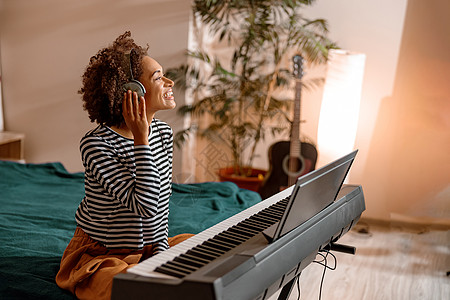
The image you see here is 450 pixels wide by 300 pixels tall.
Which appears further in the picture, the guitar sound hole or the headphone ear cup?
the guitar sound hole

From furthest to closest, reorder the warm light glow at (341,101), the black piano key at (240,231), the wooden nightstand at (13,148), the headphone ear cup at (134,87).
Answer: the wooden nightstand at (13,148)
the warm light glow at (341,101)
the headphone ear cup at (134,87)
the black piano key at (240,231)

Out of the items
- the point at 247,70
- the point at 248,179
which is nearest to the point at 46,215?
the point at 248,179

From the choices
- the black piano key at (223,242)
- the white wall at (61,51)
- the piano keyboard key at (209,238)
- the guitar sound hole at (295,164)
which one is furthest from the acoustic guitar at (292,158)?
the black piano key at (223,242)

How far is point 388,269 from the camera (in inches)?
111

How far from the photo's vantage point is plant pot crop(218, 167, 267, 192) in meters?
3.62

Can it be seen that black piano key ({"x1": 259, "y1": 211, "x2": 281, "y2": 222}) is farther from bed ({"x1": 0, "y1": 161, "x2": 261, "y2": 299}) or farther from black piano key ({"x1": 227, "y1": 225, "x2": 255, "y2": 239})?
bed ({"x1": 0, "y1": 161, "x2": 261, "y2": 299})

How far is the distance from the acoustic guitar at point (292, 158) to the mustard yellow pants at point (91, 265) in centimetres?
204

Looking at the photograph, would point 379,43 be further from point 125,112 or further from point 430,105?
point 125,112

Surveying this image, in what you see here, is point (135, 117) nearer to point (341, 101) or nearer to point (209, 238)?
point (209, 238)

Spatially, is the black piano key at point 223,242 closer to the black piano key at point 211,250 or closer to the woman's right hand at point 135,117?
the black piano key at point 211,250

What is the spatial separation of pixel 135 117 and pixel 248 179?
2.31 m

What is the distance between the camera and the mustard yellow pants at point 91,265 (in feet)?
4.44

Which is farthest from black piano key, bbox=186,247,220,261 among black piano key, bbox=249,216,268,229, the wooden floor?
the wooden floor

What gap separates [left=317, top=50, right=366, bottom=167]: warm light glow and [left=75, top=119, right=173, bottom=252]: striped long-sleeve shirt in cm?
192
